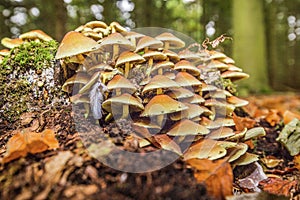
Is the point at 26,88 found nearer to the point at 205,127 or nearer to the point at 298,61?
the point at 205,127

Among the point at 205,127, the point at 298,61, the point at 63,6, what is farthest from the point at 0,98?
the point at 298,61

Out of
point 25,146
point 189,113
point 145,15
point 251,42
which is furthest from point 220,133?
point 145,15

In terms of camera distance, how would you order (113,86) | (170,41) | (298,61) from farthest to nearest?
(298,61) → (170,41) → (113,86)

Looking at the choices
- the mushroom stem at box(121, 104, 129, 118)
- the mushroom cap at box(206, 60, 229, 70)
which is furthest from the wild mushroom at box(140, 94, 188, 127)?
the mushroom cap at box(206, 60, 229, 70)

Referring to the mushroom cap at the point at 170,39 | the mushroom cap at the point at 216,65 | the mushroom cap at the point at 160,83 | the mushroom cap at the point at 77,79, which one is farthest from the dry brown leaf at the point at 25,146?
the mushroom cap at the point at 216,65

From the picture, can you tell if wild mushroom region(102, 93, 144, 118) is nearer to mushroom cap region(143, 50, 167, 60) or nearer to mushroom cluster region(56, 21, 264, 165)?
mushroom cluster region(56, 21, 264, 165)

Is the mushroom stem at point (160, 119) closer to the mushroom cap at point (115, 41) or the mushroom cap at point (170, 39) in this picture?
the mushroom cap at point (115, 41)
